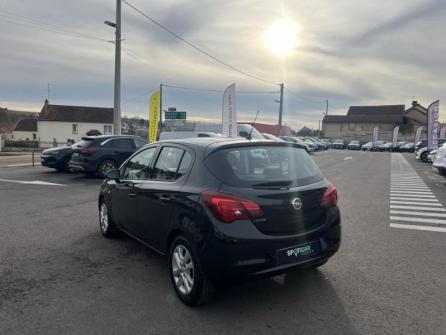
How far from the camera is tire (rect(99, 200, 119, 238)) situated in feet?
18.9

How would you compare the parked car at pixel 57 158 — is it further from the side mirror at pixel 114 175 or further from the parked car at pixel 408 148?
the parked car at pixel 408 148

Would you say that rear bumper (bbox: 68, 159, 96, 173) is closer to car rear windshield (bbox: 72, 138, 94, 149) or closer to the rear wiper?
car rear windshield (bbox: 72, 138, 94, 149)

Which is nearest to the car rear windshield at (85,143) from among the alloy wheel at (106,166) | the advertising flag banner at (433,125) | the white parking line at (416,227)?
the alloy wheel at (106,166)

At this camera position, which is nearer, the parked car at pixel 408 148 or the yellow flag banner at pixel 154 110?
the yellow flag banner at pixel 154 110

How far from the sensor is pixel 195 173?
3732 mm

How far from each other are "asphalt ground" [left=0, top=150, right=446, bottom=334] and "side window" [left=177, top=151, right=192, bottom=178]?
1273 mm

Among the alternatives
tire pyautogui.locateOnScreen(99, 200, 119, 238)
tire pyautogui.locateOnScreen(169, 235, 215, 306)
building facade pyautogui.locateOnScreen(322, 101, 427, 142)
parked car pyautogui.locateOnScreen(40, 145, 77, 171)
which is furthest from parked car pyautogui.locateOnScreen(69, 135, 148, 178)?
building facade pyautogui.locateOnScreen(322, 101, 427, 142)

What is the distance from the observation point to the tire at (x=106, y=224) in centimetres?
577

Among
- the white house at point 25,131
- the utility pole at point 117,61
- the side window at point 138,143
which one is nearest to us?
the side window at point 138,143

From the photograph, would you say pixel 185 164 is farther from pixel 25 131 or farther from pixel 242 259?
pixel 25 131

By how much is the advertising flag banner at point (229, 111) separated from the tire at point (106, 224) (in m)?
12.3

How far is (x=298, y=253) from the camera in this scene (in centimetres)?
359

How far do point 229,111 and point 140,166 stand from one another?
1360 centimetres

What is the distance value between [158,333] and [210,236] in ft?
3.02
